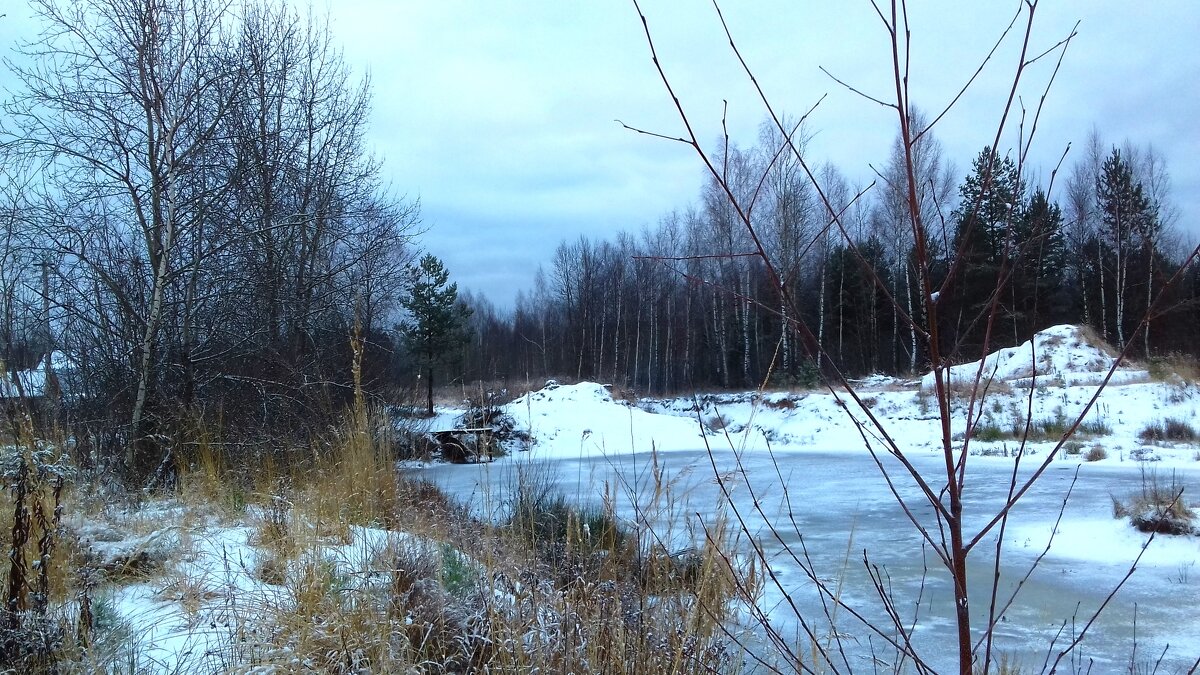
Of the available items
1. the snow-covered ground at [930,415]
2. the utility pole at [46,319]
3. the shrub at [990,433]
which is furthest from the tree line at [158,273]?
the shrub at [990,433]

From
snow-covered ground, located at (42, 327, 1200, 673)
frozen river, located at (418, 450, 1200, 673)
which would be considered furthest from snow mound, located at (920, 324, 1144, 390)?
frozen river, located at (418, 450, 1200, 673)

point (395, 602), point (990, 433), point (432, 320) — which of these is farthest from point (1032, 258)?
point (432, 320)

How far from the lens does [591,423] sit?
53.8ft

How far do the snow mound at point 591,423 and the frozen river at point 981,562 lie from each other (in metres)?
5.33

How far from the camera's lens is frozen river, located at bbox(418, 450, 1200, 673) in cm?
329

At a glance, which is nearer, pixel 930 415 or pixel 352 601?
pixel 352 601

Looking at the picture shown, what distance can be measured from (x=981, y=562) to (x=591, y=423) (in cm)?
1157

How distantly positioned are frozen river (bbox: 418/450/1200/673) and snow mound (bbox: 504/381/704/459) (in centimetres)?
533

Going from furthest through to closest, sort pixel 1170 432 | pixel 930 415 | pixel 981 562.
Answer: pixel 930 415
pixel 1170 432
pixel 981 562

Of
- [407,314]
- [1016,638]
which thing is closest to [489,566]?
[1016,638]

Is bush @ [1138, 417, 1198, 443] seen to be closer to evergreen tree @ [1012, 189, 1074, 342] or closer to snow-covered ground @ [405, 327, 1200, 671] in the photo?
snow-covered ground @ [405, 327, 1200, 671]

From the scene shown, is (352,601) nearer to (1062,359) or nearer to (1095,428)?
(1095,428)

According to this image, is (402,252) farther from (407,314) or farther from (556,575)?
(407,314)

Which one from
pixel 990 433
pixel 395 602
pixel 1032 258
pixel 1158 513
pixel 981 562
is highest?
pixel 1032 258
